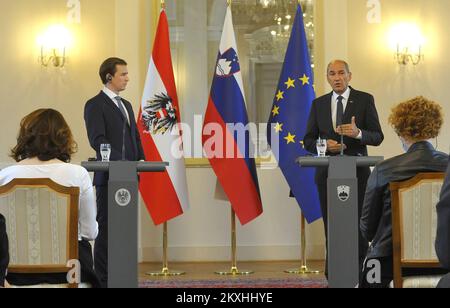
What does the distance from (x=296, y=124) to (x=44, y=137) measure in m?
3.36

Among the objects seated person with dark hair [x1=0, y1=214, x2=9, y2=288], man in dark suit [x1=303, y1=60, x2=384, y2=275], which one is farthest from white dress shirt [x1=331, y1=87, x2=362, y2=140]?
seated person with dark hair [x1=0, y1=214, x2=9, y2=288]

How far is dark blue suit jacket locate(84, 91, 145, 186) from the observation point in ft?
17.0

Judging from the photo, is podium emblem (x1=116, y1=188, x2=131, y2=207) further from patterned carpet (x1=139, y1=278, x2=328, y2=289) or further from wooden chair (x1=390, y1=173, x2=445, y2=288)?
patterned carpet (x1=139, y1=278, x2=328, y2=289)

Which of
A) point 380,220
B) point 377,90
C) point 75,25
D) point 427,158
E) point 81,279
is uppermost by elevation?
point 75,25

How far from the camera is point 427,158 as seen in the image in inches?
136

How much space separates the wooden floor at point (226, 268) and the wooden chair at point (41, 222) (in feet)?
9.26

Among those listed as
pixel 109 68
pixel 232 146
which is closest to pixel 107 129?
pixel 109 68

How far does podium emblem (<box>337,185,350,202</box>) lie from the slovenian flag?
2426mm

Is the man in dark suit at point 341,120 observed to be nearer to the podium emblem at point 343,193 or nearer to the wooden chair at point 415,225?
the podium emblem at point 343,193

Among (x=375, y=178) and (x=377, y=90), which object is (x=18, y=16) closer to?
(x=377, y=90)

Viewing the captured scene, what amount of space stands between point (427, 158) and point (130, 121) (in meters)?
2.48

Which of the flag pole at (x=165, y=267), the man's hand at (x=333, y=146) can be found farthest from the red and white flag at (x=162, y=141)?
the man's hand at (x=333, y=146)

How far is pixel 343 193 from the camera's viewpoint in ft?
13.5
